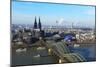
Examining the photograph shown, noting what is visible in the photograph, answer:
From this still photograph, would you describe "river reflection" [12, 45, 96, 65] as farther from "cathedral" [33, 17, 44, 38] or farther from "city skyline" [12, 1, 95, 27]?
"city skyline" [12, 1, 95, 27]

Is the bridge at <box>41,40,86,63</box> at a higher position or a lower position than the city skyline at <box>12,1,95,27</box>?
lower

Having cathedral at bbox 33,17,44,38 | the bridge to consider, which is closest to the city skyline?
cathedral at bbox 33,17,44,38

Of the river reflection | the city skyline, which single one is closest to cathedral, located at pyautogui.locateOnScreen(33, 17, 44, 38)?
the city skyline

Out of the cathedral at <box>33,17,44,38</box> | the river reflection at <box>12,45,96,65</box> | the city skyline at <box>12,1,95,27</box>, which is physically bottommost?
the river reflection at <box>12,45,96,65</box>

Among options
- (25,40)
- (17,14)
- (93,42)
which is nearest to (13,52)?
(25,40)

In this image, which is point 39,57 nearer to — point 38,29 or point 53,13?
point 38,29

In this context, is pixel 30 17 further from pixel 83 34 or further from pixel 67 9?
pixel 83 34

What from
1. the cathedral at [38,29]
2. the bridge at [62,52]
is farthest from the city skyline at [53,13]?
the bridge at [62,52]

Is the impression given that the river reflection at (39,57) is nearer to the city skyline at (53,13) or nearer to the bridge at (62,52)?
the bridge at (62,52)

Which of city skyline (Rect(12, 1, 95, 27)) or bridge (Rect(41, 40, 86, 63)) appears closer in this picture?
city skyline (Rect(12, 1, 95, 27))
